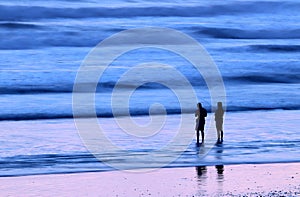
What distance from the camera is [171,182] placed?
1280cm

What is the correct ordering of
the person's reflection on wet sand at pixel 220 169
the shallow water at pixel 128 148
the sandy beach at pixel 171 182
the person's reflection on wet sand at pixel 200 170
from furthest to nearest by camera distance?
1. the shallow water at pixel 128 148
2. the person's reflection on wet sand at pixel 220 169
3. the person's reflection on wet sand at pixel 200 170
4. the sandy beach at pixel 171 182

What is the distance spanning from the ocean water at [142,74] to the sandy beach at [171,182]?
0.70 meters

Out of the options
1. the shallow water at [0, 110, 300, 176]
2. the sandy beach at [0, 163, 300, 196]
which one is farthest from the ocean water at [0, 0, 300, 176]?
the sandy beach at [0, 163, 300, 196]

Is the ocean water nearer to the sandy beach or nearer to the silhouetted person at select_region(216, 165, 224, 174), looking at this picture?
the silhouetted person at select_region(216, 165, 224, 174)

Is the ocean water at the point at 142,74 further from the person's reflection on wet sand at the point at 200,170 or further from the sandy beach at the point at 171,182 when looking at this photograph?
the sandy beach at the point at 171,182

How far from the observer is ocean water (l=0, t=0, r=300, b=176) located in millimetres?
16172

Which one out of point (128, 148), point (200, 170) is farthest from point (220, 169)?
point (128, 148)

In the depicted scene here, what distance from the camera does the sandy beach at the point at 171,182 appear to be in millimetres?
11906

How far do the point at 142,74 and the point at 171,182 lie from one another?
76.5ft

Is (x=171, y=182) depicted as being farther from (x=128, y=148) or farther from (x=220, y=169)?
(x=128, y=148)

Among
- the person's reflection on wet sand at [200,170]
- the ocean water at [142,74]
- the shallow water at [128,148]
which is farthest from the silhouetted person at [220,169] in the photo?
the ocean water at [142,74]

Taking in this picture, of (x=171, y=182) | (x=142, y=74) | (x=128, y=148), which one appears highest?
(x=142, y=74)

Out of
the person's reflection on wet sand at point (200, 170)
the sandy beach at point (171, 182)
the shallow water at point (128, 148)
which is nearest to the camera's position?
the sandy beach at point (171, 182)

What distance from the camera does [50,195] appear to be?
462 inches
